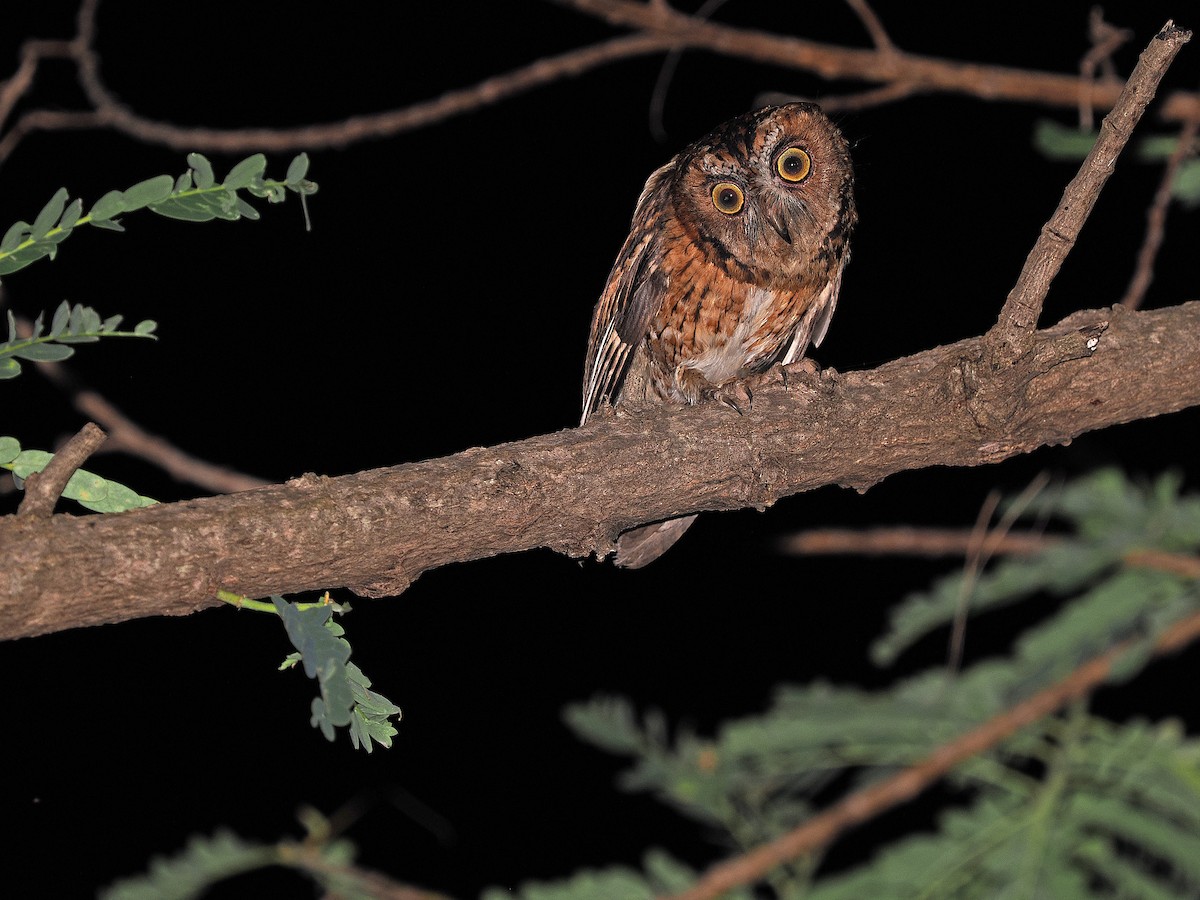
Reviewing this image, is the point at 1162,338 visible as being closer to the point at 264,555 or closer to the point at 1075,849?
the point at 1075,849

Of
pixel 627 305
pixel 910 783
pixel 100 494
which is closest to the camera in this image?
pixel 910 783

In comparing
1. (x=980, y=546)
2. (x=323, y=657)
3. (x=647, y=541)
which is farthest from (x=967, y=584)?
(x=647, y=541)

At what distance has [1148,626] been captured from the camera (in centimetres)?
81

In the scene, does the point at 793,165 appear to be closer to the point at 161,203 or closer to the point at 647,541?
the point at 647,541

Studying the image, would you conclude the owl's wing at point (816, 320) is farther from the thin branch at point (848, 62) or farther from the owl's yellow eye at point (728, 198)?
the thin branch at point (848, 62)

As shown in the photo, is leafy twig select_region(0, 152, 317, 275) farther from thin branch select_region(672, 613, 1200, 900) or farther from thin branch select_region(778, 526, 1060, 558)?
thin branch select_region(672, 613, 1200, 900)

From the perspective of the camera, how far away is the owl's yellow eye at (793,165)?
2.89 metres

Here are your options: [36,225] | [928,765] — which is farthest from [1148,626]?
[36,225]

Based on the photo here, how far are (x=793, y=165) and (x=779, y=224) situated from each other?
0.20 m

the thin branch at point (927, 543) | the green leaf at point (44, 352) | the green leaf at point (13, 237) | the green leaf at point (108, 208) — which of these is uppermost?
the green leaf at point (108, 208)

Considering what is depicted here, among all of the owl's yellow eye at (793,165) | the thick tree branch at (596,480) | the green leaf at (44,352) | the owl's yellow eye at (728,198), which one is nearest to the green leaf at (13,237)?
the green leaf at (44,352)

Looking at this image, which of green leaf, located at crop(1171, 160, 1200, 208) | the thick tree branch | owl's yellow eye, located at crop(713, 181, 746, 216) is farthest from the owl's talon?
owl's yellow eye, located at crop(713, 181, 746, 216)

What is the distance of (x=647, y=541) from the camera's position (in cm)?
265

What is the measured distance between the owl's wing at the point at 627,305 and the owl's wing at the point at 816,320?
17.5 inches
